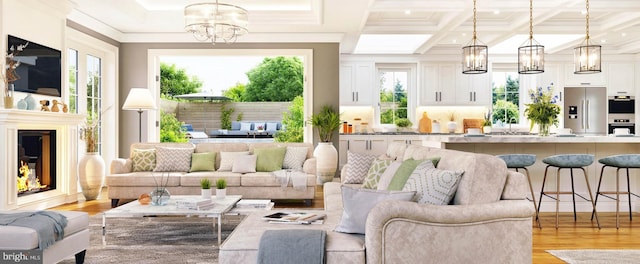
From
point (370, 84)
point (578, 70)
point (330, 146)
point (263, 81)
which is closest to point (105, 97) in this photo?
point (330, 146)

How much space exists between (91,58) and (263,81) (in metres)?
11.3

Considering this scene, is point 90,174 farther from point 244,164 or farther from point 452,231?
point 452,231

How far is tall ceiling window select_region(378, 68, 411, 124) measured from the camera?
1102 centimetres

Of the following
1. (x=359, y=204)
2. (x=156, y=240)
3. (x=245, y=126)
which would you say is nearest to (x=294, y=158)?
(x=156, y=240)

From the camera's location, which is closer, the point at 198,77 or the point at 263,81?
the point at 198,77

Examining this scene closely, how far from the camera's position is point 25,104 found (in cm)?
581

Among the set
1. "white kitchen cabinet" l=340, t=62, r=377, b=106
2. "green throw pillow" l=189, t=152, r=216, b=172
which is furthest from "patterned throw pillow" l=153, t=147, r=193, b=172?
"white kitchen cabinet" l=340, t=62, r=377, b=106

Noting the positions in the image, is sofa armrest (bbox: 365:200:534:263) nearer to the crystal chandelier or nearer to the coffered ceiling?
the crystal chandelier

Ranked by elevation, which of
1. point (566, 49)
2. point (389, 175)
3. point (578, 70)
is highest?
point (566, 49)

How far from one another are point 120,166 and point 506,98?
311 inches

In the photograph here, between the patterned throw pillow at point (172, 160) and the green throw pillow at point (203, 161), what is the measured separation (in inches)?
3.1

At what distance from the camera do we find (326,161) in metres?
8.55

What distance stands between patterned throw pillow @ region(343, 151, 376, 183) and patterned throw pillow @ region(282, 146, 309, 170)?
5.56 feet

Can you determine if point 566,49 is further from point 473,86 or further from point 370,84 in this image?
point 370,84
